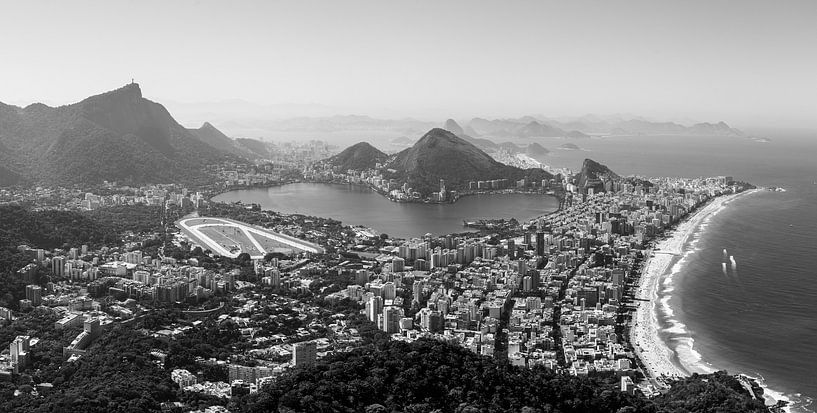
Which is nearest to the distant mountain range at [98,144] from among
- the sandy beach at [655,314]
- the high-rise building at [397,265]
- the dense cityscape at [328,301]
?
the dense cityscape at [328,301]

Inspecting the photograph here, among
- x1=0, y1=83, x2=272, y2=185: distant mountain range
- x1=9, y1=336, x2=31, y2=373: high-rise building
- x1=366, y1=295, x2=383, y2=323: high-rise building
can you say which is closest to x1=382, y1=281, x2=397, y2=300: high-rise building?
x1=366, y1=295, x2=383, y2=323: high-rise building

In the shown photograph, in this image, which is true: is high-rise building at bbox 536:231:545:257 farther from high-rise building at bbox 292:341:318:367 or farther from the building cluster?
the building cluster

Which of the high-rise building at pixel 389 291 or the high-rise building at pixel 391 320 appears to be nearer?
the high-rise building at pixel 391 320

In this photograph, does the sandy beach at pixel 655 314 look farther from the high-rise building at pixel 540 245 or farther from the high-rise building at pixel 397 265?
the high-rise building at pixel 397 265

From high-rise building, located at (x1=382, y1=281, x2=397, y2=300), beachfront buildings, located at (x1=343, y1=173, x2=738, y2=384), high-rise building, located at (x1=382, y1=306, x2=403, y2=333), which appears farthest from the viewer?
high-rise building, located at (x1=382, y1=281, x2=397, y2=300)

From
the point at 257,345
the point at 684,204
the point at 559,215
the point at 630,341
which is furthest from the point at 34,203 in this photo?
the point at 684,204
